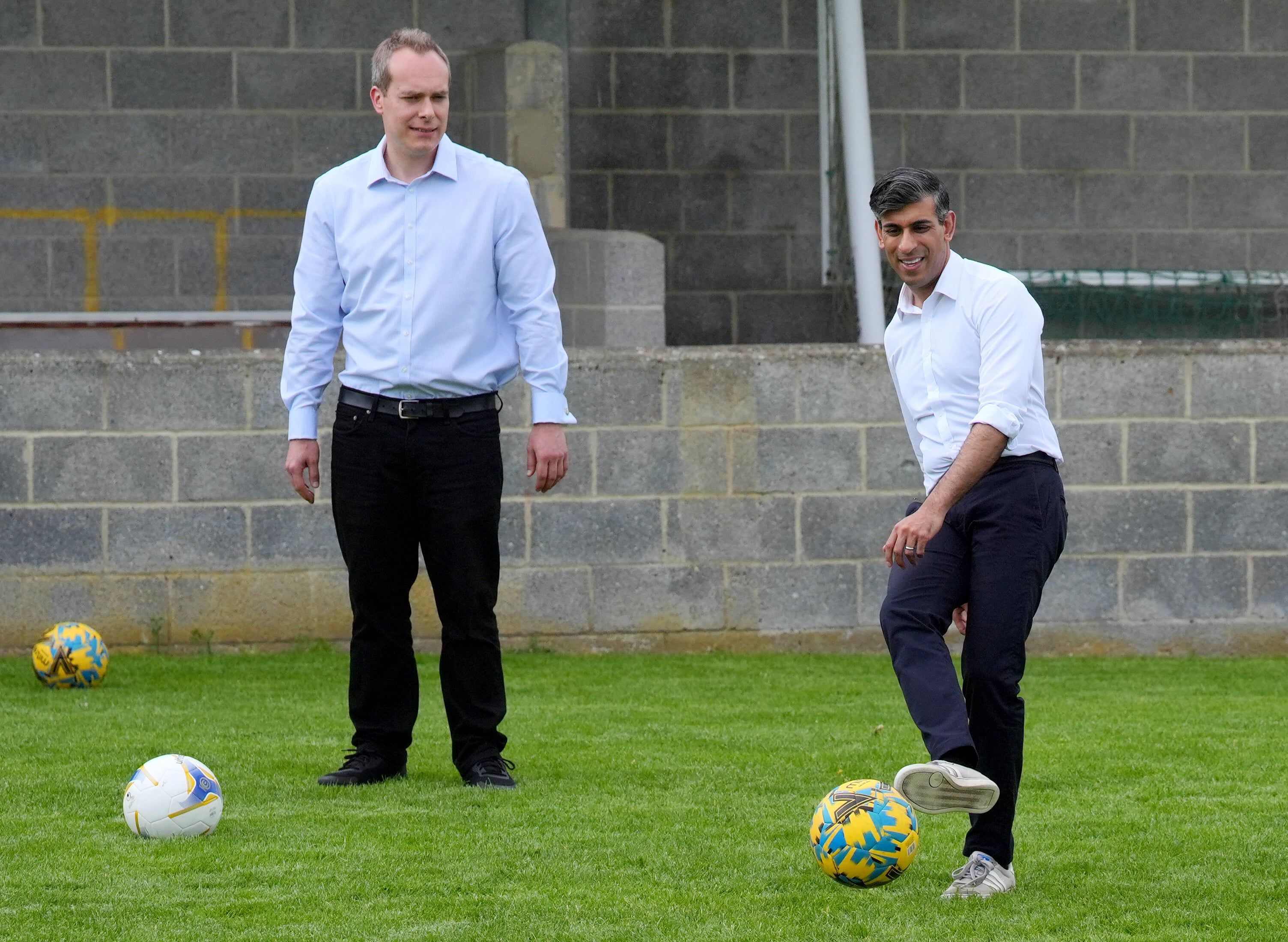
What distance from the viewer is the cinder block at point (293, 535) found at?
820 cm

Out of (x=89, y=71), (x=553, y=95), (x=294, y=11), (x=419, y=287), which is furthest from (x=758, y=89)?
(x=419, y=287)

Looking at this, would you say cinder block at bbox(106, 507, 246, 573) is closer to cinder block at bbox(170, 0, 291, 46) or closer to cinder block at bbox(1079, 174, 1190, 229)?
cinder block at bbox(170, 0, 291, 46)

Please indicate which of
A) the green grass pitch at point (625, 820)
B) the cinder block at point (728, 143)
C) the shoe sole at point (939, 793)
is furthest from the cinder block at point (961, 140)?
the shoe sole at point (939, 793)

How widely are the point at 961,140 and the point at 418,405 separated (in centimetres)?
805

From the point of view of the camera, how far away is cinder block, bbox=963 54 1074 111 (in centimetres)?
1219

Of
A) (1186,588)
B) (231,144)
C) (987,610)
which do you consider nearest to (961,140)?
(1186,588)

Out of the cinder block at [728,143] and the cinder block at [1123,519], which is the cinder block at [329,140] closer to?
the cinder block at [728,143]

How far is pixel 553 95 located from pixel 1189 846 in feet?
23.3

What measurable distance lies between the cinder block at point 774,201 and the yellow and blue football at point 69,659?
6131 mm

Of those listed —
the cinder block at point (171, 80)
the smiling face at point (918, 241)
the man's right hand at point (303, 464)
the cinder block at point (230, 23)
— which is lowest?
the man's right hand at point (303, 464)

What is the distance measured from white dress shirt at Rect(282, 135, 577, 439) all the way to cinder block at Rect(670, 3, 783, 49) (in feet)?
23.6

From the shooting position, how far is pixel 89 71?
1155 cm

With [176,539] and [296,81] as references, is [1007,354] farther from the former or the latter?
[296,81]

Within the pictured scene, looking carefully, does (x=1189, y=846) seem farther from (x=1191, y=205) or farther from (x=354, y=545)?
(x=1191, y=205)
